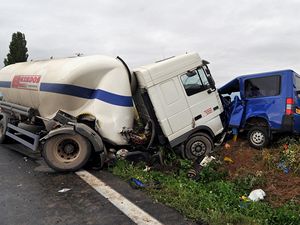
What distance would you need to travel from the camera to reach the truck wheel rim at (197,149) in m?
8.86

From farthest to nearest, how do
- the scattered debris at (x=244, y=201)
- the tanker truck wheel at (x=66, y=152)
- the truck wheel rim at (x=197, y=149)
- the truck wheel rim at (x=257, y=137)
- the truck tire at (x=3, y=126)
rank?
the truck tire at (x=3, y=126) < the truck wheel rim at (x=197, y=149) < the truck wheel rim at (x=257, y=137) < the tanker truck wheel at (x=66, y=152) < the scattered debris at (x=244, y=201)

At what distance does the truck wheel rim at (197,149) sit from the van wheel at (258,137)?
1136 millimetres

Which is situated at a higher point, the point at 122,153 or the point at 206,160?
the point at 122,153

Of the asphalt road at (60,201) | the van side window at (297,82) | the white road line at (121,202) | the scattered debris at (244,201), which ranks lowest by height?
the scattered debris at (244,201)

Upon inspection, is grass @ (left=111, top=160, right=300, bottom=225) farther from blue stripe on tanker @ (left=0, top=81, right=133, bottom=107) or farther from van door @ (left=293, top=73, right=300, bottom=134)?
van door @ (left=293, top=73, right=300, bottom=134)

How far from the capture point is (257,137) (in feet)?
28.5

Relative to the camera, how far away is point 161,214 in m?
4.93

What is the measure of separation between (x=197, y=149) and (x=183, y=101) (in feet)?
3.98

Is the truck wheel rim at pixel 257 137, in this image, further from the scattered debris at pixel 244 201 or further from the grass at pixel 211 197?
the scattered debris at pixel 244 201

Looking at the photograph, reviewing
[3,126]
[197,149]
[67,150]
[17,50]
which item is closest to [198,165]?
[197,149]

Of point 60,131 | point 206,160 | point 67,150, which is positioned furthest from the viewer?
point 206,160

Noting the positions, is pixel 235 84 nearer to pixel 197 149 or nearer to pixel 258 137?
pixel 258 137

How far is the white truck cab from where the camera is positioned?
27.5 ft

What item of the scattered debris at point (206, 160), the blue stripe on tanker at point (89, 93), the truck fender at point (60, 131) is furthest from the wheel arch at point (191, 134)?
the truck fender at point (60, 131)
